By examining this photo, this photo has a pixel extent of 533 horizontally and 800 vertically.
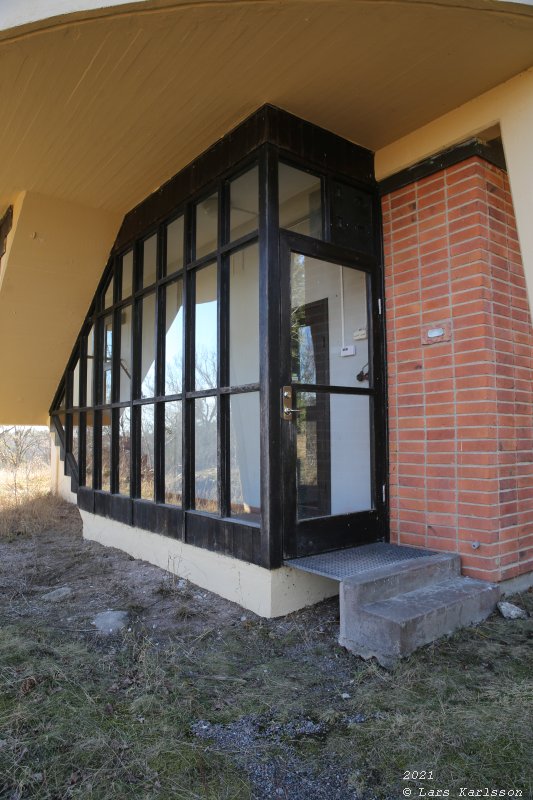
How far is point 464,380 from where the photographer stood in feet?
9.51

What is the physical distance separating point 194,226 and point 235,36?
149 centimetres

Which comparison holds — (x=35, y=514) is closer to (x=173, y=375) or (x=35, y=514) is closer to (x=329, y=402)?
(x=173, y=375)

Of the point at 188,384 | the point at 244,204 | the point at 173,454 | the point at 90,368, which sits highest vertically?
the point at 244,204

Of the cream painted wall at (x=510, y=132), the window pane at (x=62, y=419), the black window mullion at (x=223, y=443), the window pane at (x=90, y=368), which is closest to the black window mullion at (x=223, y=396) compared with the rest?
the black window mullion at (x=223, y=443)

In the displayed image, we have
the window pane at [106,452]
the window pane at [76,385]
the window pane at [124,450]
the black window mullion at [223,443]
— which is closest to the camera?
the black window mullion at [223,443]

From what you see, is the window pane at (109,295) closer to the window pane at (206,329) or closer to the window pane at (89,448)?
the window pane at (89,448)

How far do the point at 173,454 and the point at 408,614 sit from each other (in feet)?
7.13

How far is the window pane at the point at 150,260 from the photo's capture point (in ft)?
14.1

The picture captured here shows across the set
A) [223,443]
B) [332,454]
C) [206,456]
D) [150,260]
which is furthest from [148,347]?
[332,454]

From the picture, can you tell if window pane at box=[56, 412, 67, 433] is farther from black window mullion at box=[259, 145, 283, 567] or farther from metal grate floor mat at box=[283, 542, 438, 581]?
metal grate floor mat at box=[283, 542, 438, 581]

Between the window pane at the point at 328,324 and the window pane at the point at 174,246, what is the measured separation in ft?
3.92

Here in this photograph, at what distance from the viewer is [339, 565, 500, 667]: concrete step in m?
2.21

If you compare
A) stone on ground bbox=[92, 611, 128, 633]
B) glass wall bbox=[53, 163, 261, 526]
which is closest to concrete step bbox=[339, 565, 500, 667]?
glass wall bbox=[53, 163, 261, 526]

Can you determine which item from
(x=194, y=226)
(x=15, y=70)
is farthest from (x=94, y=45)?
(x=194, y=226)
